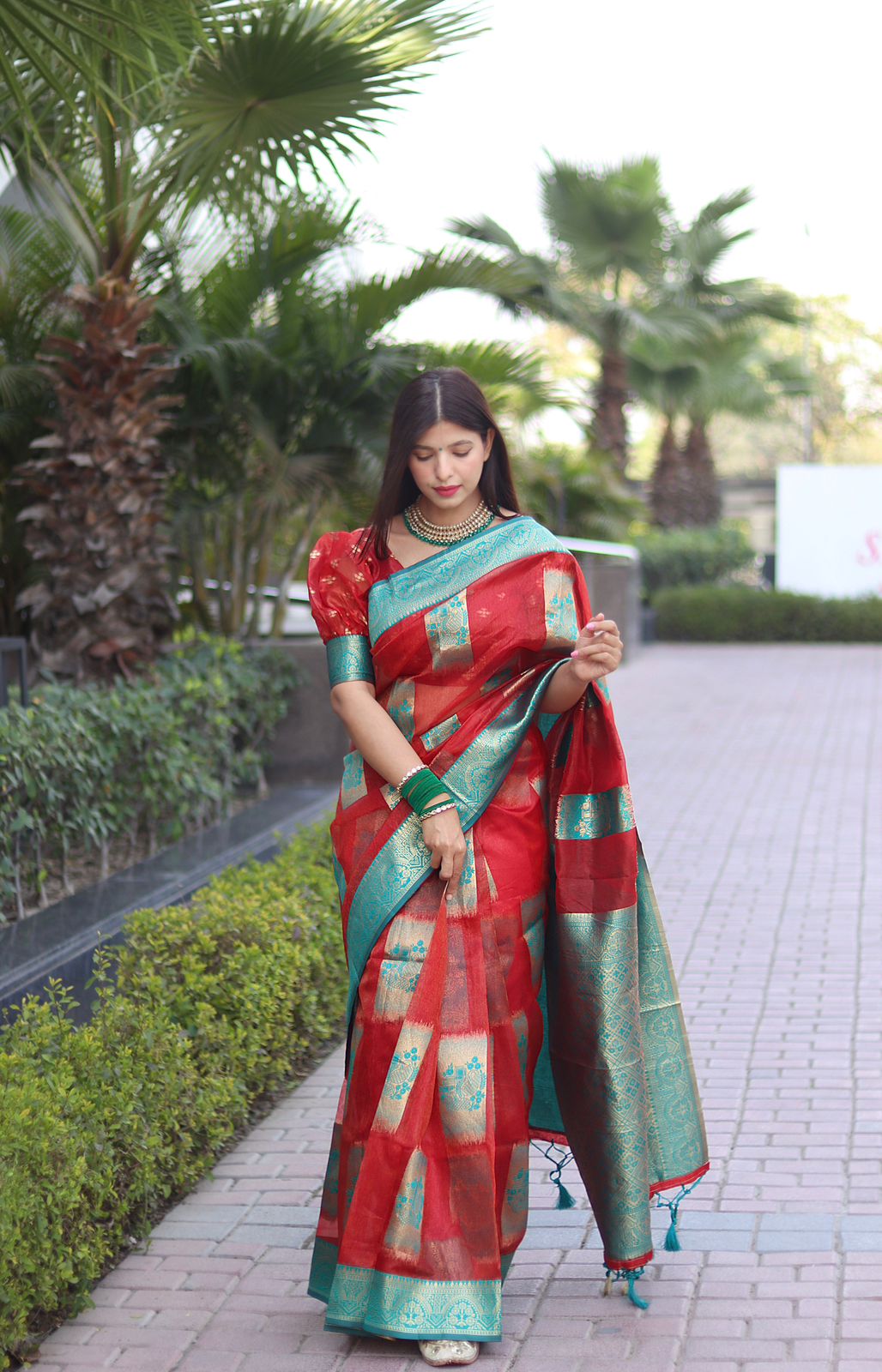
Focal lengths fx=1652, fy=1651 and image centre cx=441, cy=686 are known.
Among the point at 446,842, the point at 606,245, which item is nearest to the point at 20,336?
the point at 446,842

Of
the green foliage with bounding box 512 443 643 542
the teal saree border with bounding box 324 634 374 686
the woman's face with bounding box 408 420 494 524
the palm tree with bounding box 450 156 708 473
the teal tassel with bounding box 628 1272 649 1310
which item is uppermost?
the palm tree with bounding box 450 156 708 473

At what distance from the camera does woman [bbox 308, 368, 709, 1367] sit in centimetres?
295

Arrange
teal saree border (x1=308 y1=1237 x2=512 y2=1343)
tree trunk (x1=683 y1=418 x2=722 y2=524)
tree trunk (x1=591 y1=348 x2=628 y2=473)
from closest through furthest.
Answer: teal saree border (x1=308 y1=1237 x2=512 y2=1343) → tree trunk (x1=591 y1=348 x2=628 y2=473) → tree trunk (x1=683 y1=418 x2=722 y2=524)

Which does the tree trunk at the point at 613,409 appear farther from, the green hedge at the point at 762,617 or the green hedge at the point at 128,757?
the green hedge at the point at 128,757

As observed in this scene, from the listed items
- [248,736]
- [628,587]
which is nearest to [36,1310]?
[248,736]

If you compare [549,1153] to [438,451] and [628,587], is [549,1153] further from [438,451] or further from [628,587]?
[628,587]

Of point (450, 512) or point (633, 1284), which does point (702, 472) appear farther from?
point (633, 1284)

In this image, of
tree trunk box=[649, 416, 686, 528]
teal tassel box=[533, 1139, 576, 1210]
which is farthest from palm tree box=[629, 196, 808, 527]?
teal tassel box=[533, 1139, 576, 1210]

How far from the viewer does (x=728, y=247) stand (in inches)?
850

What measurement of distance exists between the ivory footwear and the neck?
1.50 metres

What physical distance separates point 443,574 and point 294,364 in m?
5.55

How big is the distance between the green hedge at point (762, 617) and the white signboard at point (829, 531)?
2.08 ft

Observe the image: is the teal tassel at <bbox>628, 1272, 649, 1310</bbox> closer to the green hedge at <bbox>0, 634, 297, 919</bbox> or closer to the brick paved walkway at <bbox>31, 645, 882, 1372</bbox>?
the brick paved walkway at <bbox>31, 645, 882, 1372</bbox>

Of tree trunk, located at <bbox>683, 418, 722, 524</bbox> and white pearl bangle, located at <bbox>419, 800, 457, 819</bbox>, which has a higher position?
tree trunk, located at <bbox>683, 418, 722, 524</bbox>
